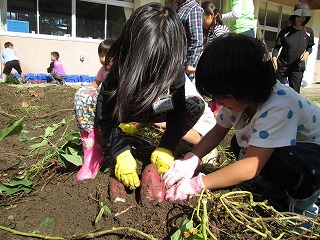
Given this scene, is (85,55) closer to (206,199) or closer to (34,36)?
(34,36)

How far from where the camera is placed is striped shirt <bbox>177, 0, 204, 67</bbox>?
280 cm

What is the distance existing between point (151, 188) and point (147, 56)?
0.58m

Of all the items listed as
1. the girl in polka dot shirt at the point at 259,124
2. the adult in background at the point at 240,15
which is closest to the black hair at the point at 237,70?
the girl in polka dot shirt at the point at 259,124

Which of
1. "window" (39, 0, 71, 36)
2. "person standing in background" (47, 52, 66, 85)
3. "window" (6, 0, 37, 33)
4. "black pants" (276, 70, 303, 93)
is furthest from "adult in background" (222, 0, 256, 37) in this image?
"window" (6, 0, 37, 33)

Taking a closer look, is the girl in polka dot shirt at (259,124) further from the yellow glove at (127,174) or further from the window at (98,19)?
the window at (98,19)

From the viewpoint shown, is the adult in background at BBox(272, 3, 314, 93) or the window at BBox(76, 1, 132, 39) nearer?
the adult in background at BBox(272, 3, 314, 93)

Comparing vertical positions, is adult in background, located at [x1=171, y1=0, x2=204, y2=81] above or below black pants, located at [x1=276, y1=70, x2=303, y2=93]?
above

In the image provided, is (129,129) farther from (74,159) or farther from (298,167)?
(298,167)

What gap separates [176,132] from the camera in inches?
63.8

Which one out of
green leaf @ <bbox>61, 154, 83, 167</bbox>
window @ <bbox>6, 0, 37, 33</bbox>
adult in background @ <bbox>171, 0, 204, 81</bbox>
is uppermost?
window @ <bbox>6, 0, 37, 33</bbox>

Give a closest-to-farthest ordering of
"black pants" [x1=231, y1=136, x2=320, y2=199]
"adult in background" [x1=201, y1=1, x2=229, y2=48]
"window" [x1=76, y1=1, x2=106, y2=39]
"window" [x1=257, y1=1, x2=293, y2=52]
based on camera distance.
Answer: "black pants" [x1=231, y1=136, x2=320, y2=199] < "adult in background" [x1=201, y1=1, x2=229, y2=48] < "window" [x1=76, y1=1, x2=106, y2=39] < "window" [x1=257, y1=1, x2=293, y2=52]

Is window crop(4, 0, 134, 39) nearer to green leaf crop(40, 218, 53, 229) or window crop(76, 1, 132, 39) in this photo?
window crop(76, 1, 132, 39)

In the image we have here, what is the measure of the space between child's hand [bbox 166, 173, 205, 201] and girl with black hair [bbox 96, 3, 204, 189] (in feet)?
0.52

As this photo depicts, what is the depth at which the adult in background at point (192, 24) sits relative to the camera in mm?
2807
